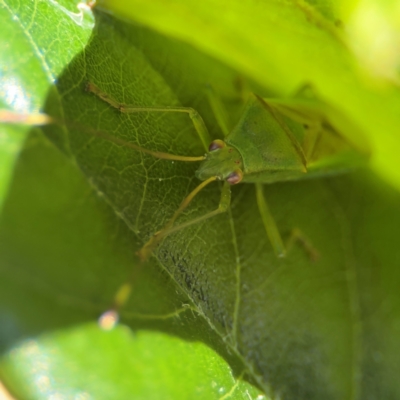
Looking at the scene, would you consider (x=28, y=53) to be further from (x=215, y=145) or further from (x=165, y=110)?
(x=215, y=145)

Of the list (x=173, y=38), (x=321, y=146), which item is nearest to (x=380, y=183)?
(x=321, y=146)

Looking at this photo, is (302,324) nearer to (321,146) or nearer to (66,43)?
(321,146)

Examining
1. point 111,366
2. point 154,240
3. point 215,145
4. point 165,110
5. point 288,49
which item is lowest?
point 111,366

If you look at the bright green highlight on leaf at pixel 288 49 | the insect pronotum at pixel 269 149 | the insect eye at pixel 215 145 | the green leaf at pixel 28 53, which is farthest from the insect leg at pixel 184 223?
the bright green highlight on leaf at pixel 288 49

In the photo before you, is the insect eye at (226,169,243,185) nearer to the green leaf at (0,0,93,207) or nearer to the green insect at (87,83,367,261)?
the green insect at (87,83,367,261)

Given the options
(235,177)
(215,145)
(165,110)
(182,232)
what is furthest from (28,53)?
(235,177)

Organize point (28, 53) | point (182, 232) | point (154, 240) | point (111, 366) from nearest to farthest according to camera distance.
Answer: point (111, 366) → point (28, 53) → point (154, 240) → point (182, 232)

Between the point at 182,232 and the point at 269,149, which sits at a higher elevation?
the point at 269,149
